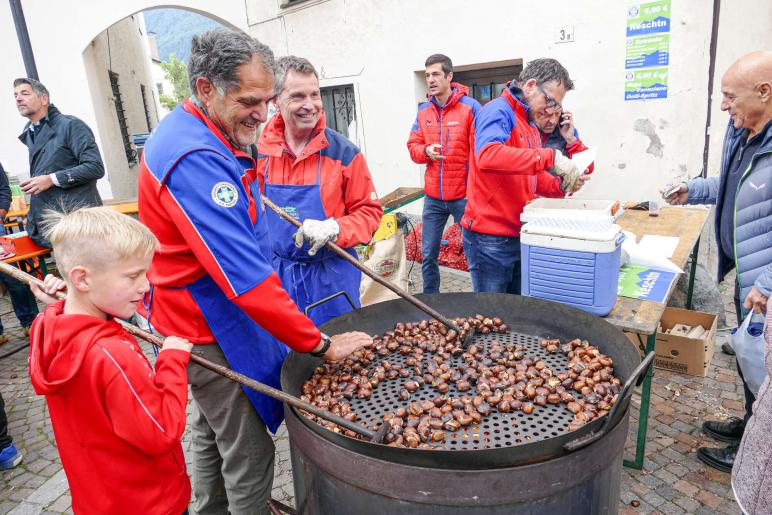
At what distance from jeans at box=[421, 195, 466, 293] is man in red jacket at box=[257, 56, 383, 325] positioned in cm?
261

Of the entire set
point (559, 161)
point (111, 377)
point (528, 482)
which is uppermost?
point (559, 161)

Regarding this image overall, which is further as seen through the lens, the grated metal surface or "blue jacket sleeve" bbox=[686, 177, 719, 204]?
"blue jacket sleeve" bbox=[686, 177, 719, 204]

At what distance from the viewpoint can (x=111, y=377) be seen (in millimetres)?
1505

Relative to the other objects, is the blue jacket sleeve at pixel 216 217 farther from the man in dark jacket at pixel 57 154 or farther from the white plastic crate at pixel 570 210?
the man in dark jacket at pixel 57 154

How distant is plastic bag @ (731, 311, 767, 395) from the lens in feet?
8.13

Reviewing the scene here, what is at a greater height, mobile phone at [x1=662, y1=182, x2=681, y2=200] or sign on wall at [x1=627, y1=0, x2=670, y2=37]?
sign on wall at [x1=627, y1=0, x2=670, y2=37]

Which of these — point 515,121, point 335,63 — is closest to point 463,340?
point 515,121

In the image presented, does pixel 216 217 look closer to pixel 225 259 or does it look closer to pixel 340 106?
pixel 225 259

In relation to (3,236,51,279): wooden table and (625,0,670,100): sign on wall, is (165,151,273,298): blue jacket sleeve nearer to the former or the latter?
(3,236,51,279): wooden table

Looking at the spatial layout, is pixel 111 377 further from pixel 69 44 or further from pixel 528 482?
pixel 69 44

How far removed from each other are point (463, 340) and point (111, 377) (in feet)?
4.90

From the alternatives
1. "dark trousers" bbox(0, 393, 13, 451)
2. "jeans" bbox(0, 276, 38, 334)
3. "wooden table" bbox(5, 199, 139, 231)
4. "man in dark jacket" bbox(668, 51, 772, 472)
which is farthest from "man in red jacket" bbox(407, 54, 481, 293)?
"jeans" bbox(0, 276, 38, 334)

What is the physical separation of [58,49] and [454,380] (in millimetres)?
9948

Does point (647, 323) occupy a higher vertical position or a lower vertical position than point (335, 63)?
lower
